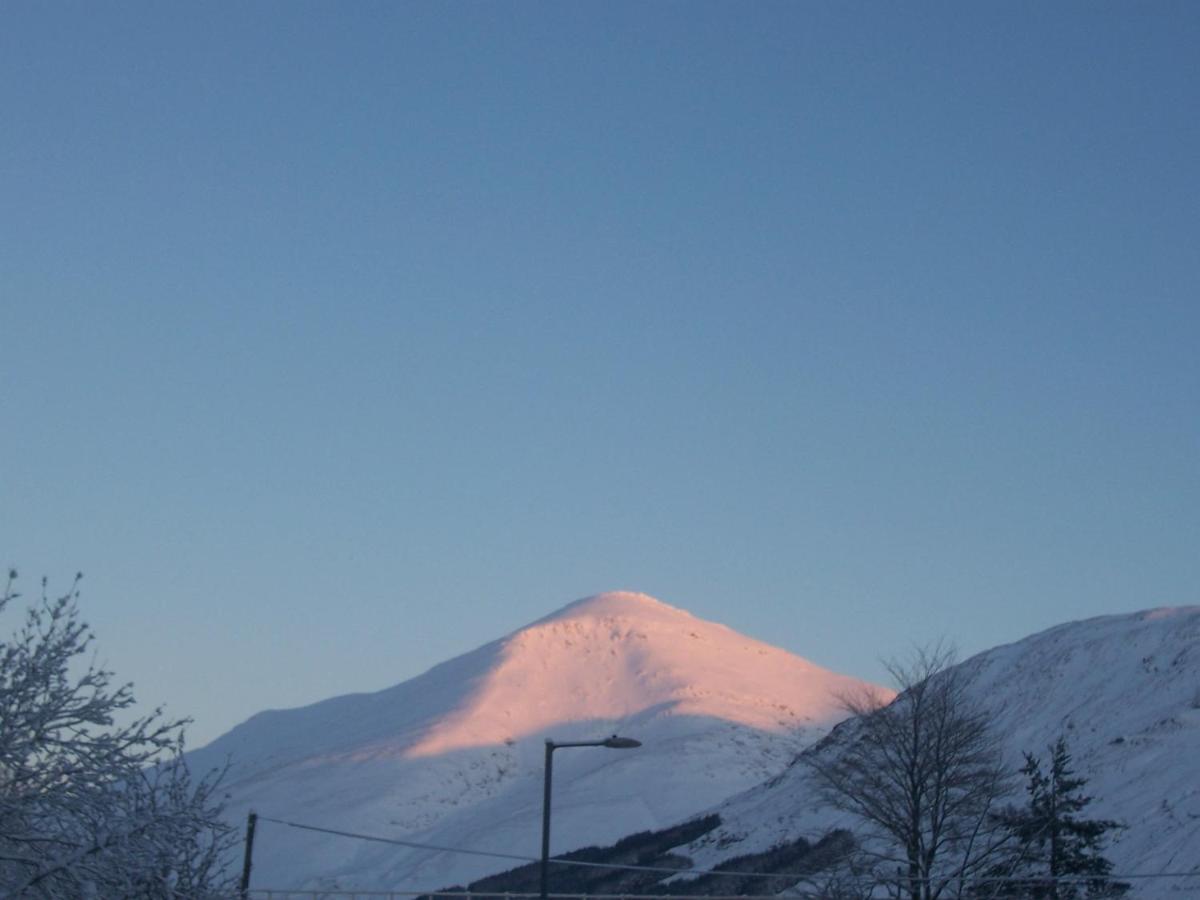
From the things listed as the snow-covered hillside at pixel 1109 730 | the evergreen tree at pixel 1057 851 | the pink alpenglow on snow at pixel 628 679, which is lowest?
the evergreen tree at pixel 1057 851

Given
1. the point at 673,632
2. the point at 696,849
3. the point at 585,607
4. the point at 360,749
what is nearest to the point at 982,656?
the point at 696,849

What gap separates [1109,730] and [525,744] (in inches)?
2640

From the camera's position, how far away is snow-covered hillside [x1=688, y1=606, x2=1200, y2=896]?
44656mm

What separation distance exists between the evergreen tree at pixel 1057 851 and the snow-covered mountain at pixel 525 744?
57.8 ft

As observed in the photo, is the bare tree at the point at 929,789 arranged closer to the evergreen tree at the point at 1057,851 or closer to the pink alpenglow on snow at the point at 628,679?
the evergreen tree at the point at 1057,851

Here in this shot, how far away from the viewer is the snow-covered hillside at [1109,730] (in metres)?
44.7

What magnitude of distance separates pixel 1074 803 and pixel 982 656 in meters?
31.9

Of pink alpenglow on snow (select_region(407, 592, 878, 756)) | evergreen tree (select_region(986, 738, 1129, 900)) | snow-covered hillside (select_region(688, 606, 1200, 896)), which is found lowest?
evergreen tree (select_region(986, 738, 1129, 900))

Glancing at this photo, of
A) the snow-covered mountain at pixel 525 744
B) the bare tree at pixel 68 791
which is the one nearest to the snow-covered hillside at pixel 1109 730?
the snow-covered mountain at pixel 525 744

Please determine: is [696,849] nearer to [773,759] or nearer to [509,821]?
[509,821]

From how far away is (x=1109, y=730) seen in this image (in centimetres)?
5550

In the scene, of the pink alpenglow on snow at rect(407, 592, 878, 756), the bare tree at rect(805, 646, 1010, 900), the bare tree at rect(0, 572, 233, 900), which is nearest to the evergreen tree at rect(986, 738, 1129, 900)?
the bare tree at rect(805, 646, 1010, 900)

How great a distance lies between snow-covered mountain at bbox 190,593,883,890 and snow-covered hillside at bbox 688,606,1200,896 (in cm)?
877

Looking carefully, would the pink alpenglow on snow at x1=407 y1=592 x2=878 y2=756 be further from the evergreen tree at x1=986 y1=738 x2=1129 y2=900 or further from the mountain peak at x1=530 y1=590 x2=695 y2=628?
the evergreen tree at x1=986 y1=738 x2=1129 y2=900
